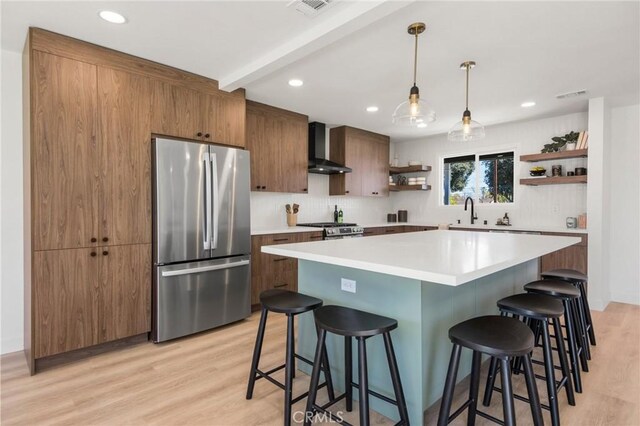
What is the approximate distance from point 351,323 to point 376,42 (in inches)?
83.7

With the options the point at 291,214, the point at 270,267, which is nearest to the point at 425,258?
the point at 270,267

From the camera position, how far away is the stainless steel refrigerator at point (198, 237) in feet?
9.96

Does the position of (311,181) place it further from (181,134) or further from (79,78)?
(79,78)

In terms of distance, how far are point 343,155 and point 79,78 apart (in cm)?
358

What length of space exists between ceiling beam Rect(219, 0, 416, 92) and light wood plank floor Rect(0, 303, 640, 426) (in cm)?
237

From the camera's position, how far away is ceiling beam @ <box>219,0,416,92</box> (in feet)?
6.92

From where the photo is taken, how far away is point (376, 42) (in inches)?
106

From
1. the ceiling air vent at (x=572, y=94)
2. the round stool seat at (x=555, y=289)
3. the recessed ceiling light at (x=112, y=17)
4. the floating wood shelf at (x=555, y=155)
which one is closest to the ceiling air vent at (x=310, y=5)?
the recessed ceiling light at (x=112, y=17)

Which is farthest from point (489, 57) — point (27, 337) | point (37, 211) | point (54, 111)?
point (27, 337)

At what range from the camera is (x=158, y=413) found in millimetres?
2033

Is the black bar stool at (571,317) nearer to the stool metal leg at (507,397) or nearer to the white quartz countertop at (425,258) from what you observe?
the white quartz countertop at (425,258)

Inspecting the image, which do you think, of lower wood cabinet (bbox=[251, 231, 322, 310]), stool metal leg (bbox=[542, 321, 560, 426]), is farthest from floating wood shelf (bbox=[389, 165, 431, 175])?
stool metal leg (bbox=[542, 321, 560, 426])

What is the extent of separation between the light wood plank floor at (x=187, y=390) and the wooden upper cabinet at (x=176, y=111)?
192 cm

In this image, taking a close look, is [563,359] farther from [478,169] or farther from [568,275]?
[478,169]
